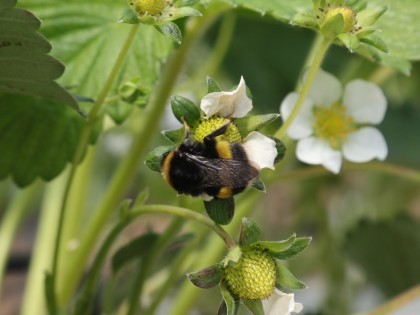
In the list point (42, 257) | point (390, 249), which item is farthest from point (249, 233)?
point (390, 249)

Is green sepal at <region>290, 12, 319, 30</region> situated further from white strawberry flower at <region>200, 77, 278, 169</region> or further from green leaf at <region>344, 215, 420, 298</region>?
green leaf at <region>344, 215, 420, 298</region>

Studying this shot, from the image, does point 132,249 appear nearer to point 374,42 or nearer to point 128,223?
point 128,223

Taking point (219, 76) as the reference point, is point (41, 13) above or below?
above

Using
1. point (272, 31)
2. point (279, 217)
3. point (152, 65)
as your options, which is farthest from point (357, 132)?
point (279, 217)

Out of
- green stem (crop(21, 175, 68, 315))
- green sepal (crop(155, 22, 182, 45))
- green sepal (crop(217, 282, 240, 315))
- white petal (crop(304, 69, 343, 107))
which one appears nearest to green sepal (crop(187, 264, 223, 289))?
green sepal (crop(217, 282, 240, 315))

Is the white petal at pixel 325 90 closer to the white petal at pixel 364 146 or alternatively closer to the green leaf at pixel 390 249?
the white petal at pixel 364 146

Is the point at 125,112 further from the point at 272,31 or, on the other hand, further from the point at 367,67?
the point at 272,31
